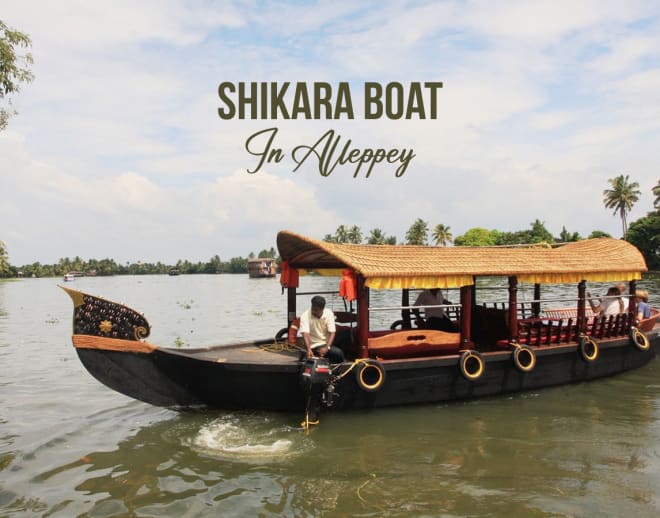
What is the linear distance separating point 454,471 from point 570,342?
399 cm

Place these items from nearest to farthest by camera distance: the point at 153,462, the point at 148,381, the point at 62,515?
the point at 62,515, the point at 153,462, the point at 148,381

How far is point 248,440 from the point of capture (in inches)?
236

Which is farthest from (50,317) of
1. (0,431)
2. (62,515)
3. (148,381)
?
(62,515)

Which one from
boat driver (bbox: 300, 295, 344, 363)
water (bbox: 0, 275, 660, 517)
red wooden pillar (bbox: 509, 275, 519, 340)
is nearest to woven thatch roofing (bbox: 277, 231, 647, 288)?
red wooden pillar (bbox: 509, 275, 519, 340)

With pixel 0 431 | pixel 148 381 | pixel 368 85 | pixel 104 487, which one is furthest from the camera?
pixel 368 85

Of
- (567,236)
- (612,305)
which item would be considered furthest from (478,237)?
(612,305)

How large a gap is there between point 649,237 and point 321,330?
151 ft

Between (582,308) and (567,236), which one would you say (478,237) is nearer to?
(567,236)

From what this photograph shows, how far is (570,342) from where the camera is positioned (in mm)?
8312

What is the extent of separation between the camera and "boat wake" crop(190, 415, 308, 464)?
5633 millimetres

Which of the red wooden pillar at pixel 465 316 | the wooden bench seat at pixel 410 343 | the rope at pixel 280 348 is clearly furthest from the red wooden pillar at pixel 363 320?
the red wooden pillar at pixel 465 316

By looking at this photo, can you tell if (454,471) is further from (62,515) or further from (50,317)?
(50,317)

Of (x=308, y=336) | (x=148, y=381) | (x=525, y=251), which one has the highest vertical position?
(x=525, y=251)

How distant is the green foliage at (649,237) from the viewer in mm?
43312
